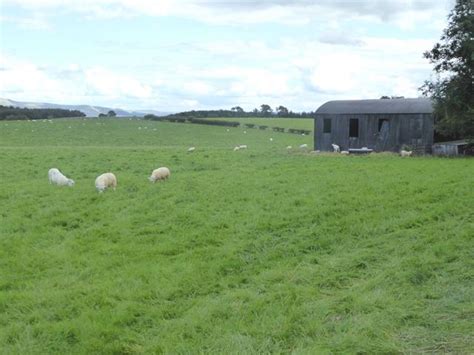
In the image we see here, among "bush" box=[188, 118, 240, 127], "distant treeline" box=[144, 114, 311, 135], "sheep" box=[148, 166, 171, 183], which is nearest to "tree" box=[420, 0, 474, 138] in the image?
"sheep" box=[148, 166, 171, 183]

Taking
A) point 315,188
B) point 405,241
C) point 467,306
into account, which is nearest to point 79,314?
point 467,306

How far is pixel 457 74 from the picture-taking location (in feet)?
89.8

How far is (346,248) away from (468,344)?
4.53 meters

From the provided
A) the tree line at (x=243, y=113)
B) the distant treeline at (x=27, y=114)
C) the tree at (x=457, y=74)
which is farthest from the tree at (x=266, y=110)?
the tree at (x=457, y=74)

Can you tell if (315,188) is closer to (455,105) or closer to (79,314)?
(79,314)

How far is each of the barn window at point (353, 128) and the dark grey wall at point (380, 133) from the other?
233 mm

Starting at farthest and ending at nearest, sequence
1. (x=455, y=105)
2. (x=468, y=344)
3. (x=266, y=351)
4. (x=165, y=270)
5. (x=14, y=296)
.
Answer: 1. (x=455, y=105)
2. (x=165, y=270)
3. (x=14, y=296)
4. (x=266, y=351)
5. (x=468, y=344)

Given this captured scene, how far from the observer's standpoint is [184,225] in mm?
12227

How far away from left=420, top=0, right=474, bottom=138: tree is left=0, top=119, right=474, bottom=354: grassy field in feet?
32.8

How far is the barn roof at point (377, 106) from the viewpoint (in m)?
33.3

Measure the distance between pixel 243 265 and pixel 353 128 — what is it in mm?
28290

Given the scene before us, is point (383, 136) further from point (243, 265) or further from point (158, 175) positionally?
point (243, 265)

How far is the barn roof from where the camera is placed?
1310 inches

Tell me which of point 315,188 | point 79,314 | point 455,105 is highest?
point 455,105
